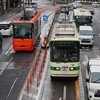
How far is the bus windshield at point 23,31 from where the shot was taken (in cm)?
3134

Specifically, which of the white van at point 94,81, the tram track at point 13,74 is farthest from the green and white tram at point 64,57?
the tram track at point 13,74

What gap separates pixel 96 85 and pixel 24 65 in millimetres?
10389

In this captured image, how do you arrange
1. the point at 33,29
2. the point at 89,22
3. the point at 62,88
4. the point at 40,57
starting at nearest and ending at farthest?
the point at 62,88 → the point at 40,57 → the point at 33,29 → the point at 89,22

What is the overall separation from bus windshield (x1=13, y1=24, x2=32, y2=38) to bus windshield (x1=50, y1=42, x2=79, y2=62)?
34.3 feet

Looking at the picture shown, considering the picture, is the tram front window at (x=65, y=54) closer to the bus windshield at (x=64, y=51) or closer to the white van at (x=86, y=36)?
the bus windshield at (x=64, y=51)

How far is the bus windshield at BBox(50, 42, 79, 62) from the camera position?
21203 mm

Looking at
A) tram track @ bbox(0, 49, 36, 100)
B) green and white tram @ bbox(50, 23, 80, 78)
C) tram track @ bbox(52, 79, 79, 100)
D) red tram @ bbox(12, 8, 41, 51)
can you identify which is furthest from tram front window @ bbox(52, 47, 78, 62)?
red tram @ bbox(12, 8, 41, 51)

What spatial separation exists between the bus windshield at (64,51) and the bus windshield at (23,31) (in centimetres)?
1045

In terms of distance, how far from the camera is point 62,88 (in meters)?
20.6

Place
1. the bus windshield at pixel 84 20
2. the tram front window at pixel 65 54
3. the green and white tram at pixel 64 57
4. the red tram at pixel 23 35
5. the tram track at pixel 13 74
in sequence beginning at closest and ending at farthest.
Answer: the tram track at pixel 13 74
the green and white tram at pixel 64 57
the tram front window at pixel 65 54
the red tram at pixel 23 35
the bus windshield at pixel 84 20

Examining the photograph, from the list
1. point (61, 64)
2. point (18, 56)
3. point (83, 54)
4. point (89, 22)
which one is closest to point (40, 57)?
point (18, 56)

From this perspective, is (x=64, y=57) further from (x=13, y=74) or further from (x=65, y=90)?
(x=13, y=74)

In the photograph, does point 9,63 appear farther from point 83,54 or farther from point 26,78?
point 83,54

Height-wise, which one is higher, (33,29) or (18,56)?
(33,29)
